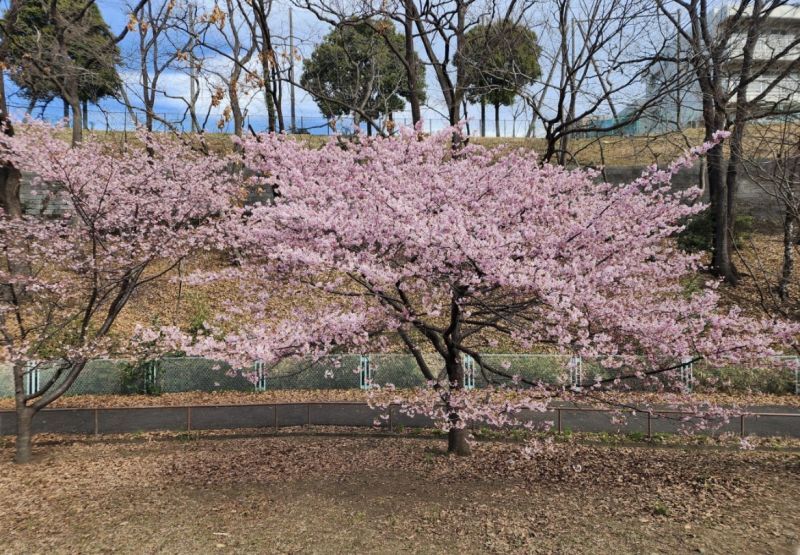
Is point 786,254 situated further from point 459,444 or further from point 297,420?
point 297,420

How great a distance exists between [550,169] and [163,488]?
7.38 metres

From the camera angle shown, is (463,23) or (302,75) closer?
(463,23)

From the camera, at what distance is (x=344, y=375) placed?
1260cm

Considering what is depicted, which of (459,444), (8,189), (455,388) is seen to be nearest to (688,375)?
(459,444)

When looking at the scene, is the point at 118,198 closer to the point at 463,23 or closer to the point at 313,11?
the point at 313,11

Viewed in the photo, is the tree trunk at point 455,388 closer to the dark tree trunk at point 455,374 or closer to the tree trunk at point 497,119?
the dark tree trunk at point 455,374

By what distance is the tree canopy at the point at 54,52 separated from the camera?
10844 mm

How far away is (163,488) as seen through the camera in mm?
6570

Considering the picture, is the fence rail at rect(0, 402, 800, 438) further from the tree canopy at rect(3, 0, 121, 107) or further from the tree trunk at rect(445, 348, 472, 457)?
the tree canopy at rect(3, 0, 121, 107)

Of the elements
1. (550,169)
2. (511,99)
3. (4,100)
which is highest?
(511,99)

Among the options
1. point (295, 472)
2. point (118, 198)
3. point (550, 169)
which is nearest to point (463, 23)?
point (550, 169)

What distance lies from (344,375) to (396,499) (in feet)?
22.2

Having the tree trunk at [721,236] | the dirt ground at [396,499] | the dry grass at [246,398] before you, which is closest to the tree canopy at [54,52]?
the dry grass at [246,398]

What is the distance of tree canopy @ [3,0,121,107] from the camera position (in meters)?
10.8
